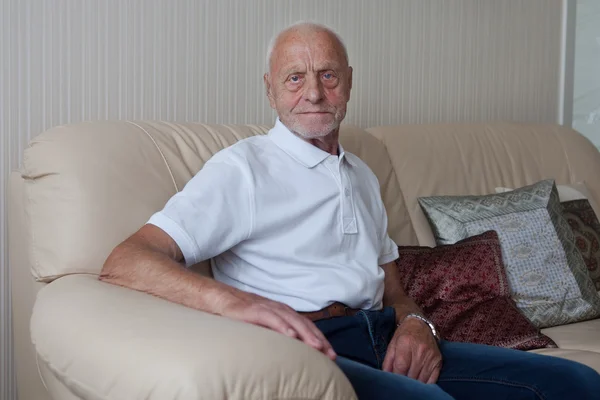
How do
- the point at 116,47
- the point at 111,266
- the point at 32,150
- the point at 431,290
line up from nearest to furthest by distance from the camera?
the point at 111,266
the point at 32,150
the point at 431,290
the point at 116,47

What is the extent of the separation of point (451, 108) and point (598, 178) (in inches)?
24.9

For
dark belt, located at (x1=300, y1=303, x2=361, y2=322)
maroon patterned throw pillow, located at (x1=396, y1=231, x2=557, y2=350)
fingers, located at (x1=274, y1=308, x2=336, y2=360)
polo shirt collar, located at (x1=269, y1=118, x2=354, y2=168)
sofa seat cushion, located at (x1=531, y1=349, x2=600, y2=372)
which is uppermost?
polo shirt collar, located at (x1=269, y1=118, x2=354, y2=168)

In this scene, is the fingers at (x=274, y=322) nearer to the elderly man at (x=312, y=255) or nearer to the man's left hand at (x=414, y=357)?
the elderly man at (x=312, y=255)

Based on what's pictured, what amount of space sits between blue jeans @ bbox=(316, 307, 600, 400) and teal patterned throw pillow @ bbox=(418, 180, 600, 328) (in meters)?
0.70

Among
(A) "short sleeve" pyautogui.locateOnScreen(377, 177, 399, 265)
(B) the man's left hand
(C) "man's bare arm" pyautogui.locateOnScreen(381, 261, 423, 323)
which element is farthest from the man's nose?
(B) the man's left hand

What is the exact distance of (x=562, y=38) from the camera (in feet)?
12.2

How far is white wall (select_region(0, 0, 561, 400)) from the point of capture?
7.53 feet

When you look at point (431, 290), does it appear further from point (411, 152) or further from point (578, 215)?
point (578, 215)

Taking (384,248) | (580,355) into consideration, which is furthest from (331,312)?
(580,355)

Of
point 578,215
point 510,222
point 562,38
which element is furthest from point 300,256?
point 562,38

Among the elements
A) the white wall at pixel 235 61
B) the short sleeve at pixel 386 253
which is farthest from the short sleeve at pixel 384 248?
the white wall at pixel 235 61

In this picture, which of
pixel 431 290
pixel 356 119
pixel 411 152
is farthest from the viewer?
pixel 356 119

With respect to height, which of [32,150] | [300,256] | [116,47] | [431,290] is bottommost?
[431,290]

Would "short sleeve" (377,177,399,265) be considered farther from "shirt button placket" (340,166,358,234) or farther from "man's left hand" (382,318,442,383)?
"man's left hand" (382,318,442,383)
